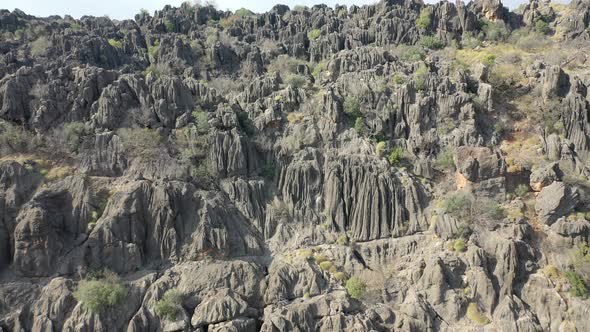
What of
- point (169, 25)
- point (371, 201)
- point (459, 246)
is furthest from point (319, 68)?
point (459, 246)


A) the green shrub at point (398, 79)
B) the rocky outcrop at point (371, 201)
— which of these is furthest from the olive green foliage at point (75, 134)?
the green shrub at point (398, 79)

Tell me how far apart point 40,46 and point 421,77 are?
126 feet

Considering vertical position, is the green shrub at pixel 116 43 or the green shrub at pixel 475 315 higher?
the green shrub at pixel 116 43

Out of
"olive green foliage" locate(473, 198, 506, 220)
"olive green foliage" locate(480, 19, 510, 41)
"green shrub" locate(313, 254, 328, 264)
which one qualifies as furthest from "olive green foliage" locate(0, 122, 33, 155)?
"olive green foliage" locate(480, 19, 510, 41)

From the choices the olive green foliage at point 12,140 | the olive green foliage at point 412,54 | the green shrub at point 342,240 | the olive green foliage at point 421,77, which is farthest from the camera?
the olive green foliage at point 412,54

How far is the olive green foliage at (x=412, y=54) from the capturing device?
46.4m

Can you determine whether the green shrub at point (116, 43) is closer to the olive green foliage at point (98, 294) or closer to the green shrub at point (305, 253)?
the olive green foliage at point (98, 294)

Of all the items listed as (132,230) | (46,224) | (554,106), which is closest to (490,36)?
(554,106)

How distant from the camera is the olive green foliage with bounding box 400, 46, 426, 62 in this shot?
46406 millimetres

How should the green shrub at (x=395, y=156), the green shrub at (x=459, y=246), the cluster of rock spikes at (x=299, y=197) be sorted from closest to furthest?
1. the cluster of rock spikes at (x=299, y=197)
2. the green shrub at (x=459, y=246)
3. the green shrub at (x=395, y=156)

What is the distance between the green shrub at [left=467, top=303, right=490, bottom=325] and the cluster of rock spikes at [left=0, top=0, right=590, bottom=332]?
5.0 inches

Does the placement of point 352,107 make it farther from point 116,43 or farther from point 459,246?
point 116,43

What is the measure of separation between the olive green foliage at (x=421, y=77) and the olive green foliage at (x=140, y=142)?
21882mm

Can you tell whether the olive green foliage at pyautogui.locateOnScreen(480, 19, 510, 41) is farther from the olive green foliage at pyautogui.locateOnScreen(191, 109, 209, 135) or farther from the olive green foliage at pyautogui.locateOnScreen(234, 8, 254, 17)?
the olive green foliage at pyautogui.locateOnScreen(191, 109, 209, 135)
